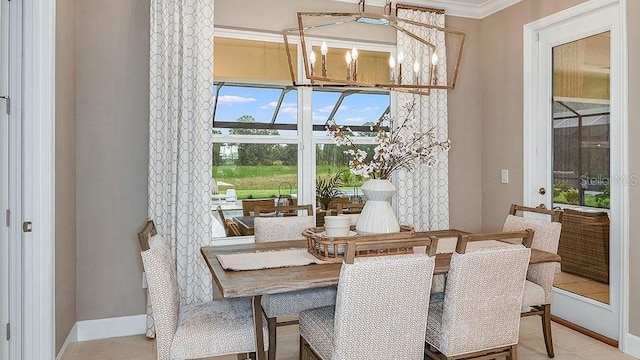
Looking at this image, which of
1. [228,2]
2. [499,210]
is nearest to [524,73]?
[499,210]

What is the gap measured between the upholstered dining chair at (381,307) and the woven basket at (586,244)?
6.93 feet

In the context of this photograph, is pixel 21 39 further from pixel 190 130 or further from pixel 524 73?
pixel 524 73

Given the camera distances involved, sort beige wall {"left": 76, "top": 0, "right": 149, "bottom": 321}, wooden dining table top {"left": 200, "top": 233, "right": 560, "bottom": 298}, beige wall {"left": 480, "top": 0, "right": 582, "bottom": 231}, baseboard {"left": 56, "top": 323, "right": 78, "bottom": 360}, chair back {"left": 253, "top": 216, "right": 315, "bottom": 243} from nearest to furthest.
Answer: wooden dining table top {"left": 200, "top": 233, "right": 560, "bottom": 298}, baseboard {"left": 56, "top": 323, "right": 78, "bottom": 360}, chair back {"left": 253, "top": 216, "right": 315, "bottom": 243}, beige wall {"left": 76, "top": 0, "right": 149, "bottom": 321}, beige wall {"left": 480, "top": 0, "right": 582, "bottom": 231}

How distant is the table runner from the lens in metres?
2.26

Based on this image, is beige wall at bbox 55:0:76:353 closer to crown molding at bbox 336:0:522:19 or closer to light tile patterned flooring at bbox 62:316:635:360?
light tile patterned flooring at bbox 62:316:635:360

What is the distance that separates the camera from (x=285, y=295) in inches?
110

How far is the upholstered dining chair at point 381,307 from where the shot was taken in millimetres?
1829

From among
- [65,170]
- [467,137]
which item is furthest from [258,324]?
[467,137]

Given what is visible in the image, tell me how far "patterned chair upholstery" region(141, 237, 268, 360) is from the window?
1.50 metres

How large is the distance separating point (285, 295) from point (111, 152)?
1.71m

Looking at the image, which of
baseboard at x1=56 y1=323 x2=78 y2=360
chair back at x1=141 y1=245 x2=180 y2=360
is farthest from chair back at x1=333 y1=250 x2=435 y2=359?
baseboard at x1=56 y1=323 x2=78 y2=360

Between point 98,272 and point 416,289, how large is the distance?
2.49 metres

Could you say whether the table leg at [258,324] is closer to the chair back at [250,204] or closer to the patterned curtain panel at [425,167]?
the chair back at [250,204]

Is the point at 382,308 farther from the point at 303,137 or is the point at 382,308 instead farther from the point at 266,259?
the point at 303,137
